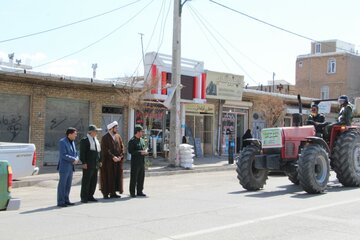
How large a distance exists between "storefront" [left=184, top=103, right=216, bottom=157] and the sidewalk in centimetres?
226

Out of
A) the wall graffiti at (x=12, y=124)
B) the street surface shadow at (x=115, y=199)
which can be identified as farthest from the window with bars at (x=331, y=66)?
the street surface shadow at (x=115, y=199)

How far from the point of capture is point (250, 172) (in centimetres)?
1299

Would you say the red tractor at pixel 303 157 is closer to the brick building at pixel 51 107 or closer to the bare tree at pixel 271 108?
the brick building at pixel 51 107

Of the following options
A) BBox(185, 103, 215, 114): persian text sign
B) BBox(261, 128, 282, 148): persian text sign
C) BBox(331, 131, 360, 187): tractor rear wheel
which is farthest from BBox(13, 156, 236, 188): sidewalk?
BBox(331, 131, 360, 187): tractor rear wheel

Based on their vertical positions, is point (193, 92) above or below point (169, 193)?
Answer: above

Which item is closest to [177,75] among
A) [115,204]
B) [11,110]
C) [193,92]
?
[193,92]

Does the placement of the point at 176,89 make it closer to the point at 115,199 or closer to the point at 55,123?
the point at 55,123

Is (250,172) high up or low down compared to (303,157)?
down

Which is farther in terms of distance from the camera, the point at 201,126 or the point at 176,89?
the point at 201,126

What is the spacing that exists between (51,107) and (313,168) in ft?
42.0

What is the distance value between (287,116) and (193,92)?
10333mm

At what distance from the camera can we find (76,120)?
22.2 meters

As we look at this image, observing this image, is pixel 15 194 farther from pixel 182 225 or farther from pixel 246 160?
pixel 182 225

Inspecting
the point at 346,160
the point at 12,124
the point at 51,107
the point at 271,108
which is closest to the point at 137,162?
the point at 346,160
